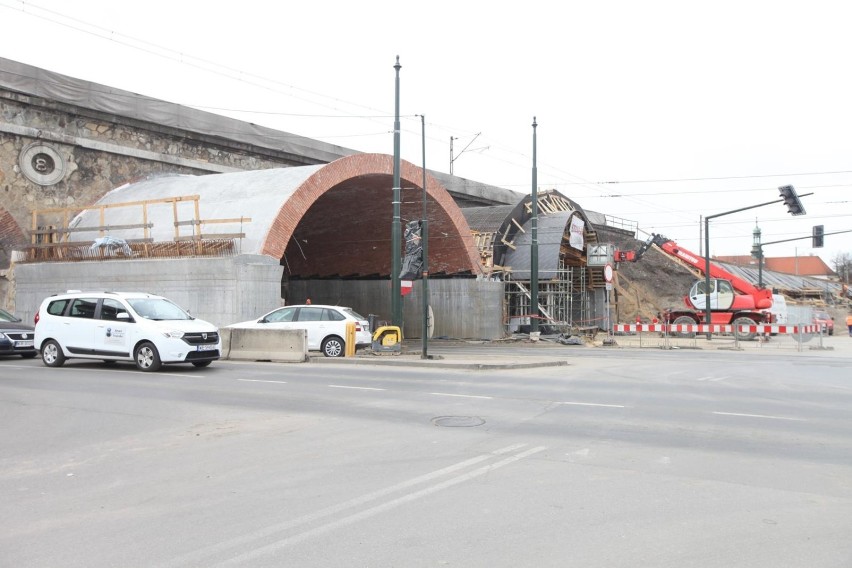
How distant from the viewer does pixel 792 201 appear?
28172 mm

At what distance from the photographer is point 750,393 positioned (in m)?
13.2

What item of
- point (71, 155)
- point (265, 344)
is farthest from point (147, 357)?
point (71, 155)

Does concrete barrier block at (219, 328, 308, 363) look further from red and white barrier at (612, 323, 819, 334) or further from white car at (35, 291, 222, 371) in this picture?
red and white barrier at (612, 323, 819, 334)

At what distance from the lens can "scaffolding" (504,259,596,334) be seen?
112 feet

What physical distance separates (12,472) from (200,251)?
15803 millimetres

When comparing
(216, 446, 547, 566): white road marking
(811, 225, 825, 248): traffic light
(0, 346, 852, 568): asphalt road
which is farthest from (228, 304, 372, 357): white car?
(811, 225, 825, 248): traffic light

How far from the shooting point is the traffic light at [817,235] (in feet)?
116

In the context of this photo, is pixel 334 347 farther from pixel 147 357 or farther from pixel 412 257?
pixel 147 357

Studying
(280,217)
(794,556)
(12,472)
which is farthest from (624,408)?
(280,217)

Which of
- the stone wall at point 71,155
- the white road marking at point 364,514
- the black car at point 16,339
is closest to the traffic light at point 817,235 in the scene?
the stone wall at point 71,155

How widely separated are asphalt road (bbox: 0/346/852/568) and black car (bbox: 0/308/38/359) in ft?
22.3

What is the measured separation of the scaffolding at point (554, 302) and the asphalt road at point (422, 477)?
20621 millimetres

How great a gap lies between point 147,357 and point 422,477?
10757mm

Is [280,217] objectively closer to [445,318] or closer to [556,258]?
[445,318]
